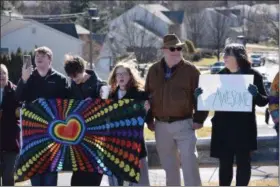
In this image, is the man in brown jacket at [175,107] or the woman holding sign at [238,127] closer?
the woman holding sign at [238,127]

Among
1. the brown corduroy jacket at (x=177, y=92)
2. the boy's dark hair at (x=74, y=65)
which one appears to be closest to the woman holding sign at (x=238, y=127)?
the brown corduroy jacket at (x=177, y=92)

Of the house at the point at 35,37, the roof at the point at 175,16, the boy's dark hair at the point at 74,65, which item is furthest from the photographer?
the roof at the point at 175,16

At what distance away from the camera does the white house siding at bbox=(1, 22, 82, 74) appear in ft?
163

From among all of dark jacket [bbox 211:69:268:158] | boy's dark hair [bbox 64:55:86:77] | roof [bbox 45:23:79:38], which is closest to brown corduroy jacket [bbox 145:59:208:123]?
dark jacket [bbox 211:69:268:158]

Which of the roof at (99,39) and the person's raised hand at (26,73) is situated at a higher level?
the roof at (99,39)

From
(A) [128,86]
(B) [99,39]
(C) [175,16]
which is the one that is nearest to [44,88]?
(A) [128,86]

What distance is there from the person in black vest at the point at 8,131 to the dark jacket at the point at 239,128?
7.89 ft

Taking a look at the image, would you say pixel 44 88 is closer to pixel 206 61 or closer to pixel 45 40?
pixel 45 40

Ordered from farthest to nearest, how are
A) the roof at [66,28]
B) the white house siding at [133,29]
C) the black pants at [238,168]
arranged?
1. the roof at [66,28]
2. the white house siding at [133,29]
3. the black pants at [238,168]

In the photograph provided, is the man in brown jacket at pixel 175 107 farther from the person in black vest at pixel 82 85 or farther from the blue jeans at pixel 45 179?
the blue jeans at pixel 45 179

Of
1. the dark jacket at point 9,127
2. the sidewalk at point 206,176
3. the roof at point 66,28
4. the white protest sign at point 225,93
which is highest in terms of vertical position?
the roof at point 66,28

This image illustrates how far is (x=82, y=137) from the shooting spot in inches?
270

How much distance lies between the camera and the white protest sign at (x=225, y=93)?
6.47m

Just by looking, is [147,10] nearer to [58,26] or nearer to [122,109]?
[58,26]
